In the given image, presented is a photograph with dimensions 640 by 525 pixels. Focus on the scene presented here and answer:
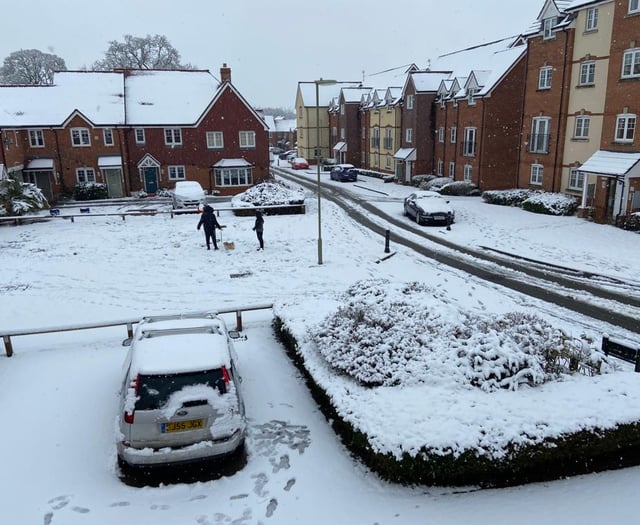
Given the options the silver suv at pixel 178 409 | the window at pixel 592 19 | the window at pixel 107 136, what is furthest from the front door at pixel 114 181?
the silver suv at pixel 178 409

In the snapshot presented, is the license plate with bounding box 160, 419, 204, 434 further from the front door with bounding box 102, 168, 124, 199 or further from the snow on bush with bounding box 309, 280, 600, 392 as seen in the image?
the front door with bounding box 102, 168, 124, 199

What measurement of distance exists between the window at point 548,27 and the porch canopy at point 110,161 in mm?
31822

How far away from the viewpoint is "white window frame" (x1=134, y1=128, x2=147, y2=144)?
134 feet

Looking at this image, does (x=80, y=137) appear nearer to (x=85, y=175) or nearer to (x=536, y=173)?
(x=85, y=175)

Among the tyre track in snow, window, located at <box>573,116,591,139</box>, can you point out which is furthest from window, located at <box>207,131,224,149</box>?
window, located at <box>573,116,591,139</box>

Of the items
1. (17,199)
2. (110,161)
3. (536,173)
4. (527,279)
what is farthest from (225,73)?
(527,279)

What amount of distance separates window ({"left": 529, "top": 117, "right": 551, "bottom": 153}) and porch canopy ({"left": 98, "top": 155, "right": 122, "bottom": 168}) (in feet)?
101

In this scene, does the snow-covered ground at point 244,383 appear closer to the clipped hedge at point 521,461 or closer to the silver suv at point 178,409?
the clipped hedge at point 521,461

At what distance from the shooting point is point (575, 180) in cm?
2939

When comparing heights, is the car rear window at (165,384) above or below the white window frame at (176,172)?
below

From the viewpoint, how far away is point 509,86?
Result: 35.7m

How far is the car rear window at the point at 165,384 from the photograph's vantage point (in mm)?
6473

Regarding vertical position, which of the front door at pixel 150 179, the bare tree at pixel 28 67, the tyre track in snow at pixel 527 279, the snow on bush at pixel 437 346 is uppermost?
the bare tree at pixel 28 67

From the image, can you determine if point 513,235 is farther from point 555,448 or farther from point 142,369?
point 142,369
